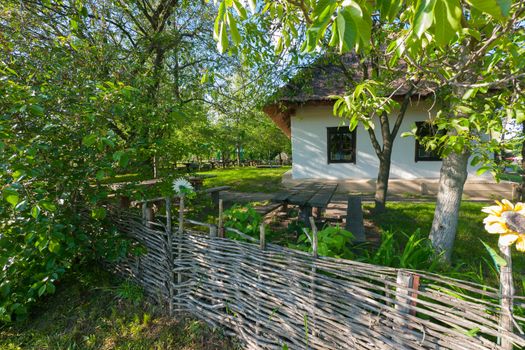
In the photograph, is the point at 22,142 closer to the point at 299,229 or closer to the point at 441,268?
the point at 299,229

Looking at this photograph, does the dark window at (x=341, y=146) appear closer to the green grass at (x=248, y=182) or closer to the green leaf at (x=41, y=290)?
the green grass at (x=248, y=182)

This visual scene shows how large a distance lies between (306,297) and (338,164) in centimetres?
737

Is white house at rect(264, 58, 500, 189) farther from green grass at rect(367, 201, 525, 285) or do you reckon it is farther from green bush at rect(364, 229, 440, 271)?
green bush at rect(364, 229, 440, 271)

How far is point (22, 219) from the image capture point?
2129 millimetres

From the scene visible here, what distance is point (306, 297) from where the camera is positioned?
185cm

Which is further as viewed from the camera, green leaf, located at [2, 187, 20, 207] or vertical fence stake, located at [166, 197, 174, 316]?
vertical fence stake, located at [166, 197, 174, 316]

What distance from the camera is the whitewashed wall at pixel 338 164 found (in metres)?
8.39

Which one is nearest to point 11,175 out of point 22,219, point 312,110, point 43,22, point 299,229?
point 22,219

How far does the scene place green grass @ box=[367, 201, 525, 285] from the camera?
328cm

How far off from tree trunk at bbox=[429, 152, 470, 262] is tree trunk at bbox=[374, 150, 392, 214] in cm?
309

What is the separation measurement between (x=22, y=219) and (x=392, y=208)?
6599 millimetres

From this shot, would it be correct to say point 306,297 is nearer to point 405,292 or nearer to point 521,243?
point 405,292

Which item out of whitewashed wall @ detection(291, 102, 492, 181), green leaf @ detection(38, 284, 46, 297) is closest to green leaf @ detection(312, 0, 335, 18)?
green leaf @ detection(38, 284, 46, 297)

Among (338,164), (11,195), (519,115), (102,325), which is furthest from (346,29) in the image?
(338,164)
